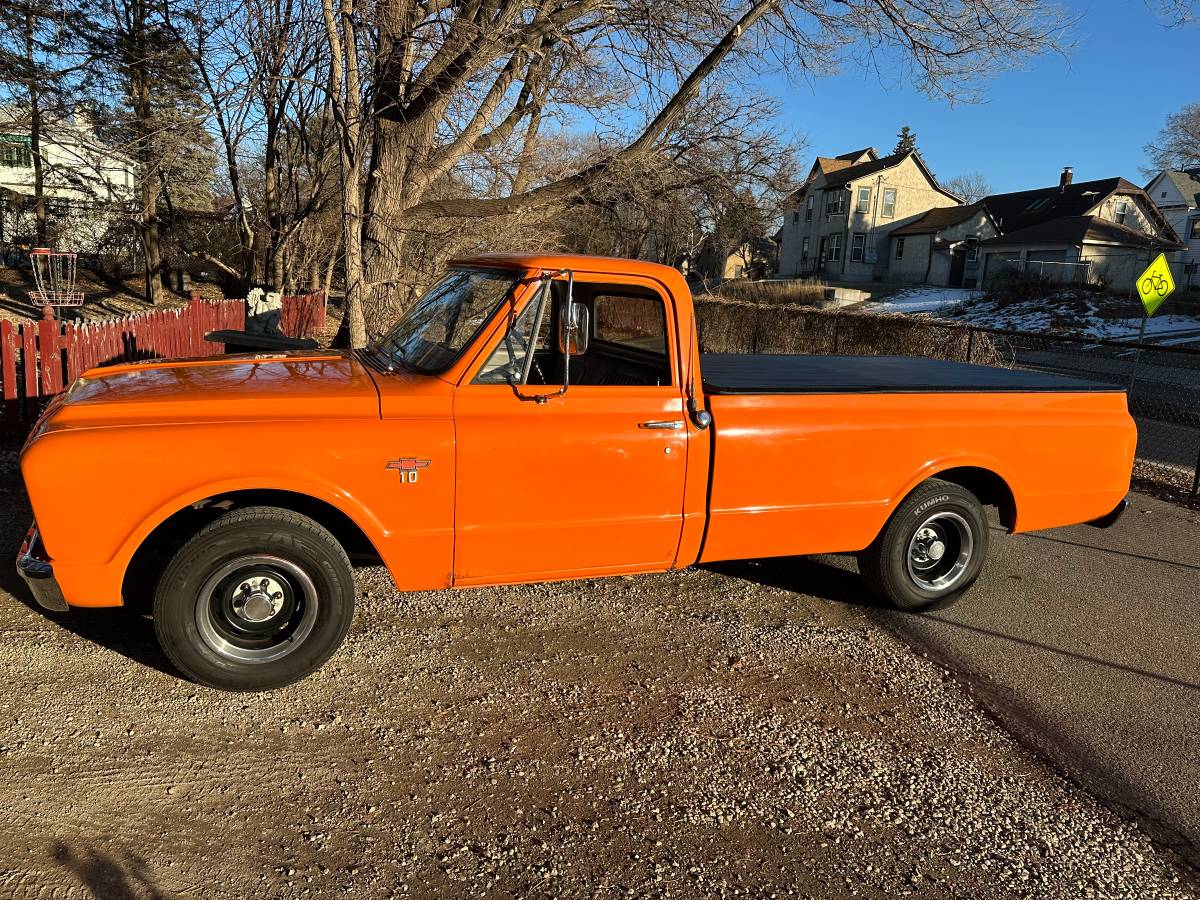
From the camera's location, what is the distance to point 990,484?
5195mm

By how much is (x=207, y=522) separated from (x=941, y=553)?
4.04m

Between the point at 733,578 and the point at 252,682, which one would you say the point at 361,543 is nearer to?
the point at 252,682

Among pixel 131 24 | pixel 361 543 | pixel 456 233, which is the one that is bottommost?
pixel 361 543

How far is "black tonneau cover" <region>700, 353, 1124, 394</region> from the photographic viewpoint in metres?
4.65

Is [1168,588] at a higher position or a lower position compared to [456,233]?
lower

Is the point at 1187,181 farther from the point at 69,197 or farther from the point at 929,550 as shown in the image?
the point at 929,550

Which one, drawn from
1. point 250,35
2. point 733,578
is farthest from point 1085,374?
point 250,35

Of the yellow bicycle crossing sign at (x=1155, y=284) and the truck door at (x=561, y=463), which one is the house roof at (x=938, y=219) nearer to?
the yellow bicycle crossing sign at (x=1155, y=284)

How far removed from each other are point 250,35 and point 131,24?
11.5 metres

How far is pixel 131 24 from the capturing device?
765 inches

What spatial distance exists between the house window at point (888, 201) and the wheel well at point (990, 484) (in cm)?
5624

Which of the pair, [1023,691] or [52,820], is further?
[1023,691]

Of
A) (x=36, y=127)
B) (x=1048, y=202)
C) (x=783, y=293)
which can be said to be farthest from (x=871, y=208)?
(x=36, y=127)

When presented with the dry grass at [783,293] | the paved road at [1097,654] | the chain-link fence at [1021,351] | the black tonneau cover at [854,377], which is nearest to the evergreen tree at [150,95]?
the chain-link fence at [1021,351]
